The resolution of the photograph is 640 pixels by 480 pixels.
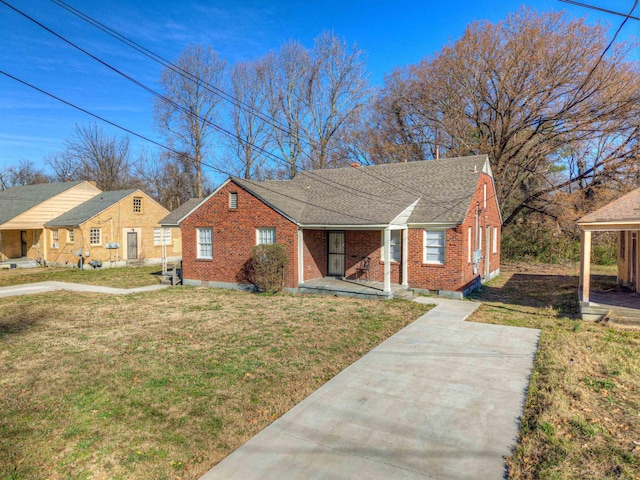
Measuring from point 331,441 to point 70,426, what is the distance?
10.6 feet

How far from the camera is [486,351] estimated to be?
23.4 ft

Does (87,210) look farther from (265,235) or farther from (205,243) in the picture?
(265,235)

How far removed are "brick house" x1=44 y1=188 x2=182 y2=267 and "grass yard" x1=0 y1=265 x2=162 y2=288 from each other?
113 cm

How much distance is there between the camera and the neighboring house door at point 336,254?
48.6 feet

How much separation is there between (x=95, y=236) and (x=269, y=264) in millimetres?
14563

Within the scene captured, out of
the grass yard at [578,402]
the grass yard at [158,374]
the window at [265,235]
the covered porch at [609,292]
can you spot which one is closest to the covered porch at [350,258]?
the window at [265,235]

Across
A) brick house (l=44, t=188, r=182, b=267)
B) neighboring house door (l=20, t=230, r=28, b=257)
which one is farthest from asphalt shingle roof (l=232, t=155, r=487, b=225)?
neighboring house door (l=20, t=230, r=28, b=257)

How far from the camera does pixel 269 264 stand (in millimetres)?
13281

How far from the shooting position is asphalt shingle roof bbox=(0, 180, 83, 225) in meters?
22.9

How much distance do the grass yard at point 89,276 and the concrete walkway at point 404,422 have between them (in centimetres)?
1353

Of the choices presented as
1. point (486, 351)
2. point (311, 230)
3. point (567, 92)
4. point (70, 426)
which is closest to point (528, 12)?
point (567, 92)

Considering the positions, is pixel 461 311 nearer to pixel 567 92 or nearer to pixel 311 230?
pixel 311 230

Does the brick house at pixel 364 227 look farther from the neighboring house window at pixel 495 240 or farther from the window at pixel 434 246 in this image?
the neighboring house window at pixel 495 240

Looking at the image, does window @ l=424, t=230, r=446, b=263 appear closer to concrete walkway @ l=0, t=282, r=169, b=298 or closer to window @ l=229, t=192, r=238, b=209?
window @ l=229, t=192, r=238, b=209
